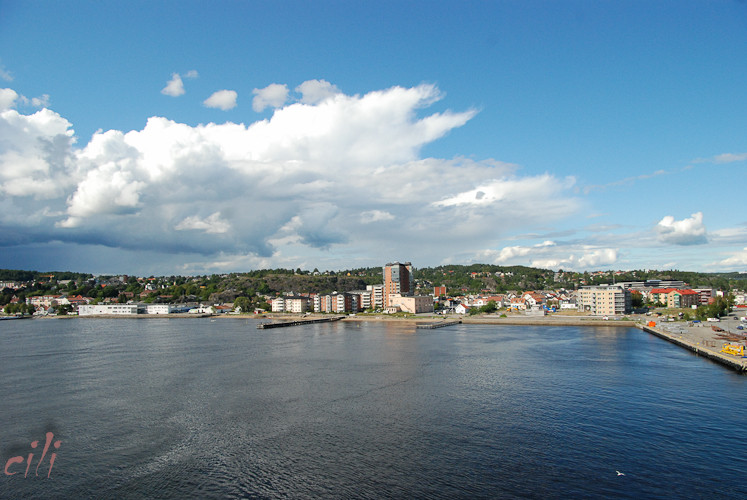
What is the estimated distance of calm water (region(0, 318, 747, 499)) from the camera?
12039mm

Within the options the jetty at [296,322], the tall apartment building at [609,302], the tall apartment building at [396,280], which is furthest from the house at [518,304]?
the jetty at [296,322]

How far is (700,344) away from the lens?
114 ft

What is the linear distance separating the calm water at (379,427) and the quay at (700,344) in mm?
936

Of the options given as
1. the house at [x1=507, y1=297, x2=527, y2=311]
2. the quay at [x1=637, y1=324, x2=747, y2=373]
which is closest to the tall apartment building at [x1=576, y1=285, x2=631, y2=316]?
the house at [x1=507, y1=297, x2=527, y2=311]

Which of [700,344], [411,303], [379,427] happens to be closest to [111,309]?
[411,303]

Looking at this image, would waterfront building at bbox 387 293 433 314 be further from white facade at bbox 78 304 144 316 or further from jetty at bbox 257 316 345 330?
white facade at bbox 78 304 144 316

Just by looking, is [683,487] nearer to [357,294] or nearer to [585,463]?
[585,463]

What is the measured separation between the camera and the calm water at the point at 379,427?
12039 mm

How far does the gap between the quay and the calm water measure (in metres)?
0.94

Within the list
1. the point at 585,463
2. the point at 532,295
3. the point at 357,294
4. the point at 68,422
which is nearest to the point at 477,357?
the point at 585,463

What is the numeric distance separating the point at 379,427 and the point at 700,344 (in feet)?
101

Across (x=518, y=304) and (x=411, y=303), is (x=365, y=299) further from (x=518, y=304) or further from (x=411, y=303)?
(x=518, y=304)

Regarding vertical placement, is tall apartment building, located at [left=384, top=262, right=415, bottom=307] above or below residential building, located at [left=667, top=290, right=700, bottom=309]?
above

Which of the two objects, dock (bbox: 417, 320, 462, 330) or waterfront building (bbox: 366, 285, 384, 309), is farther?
waterfront building (bbox: 366, 285, 384, 309)
